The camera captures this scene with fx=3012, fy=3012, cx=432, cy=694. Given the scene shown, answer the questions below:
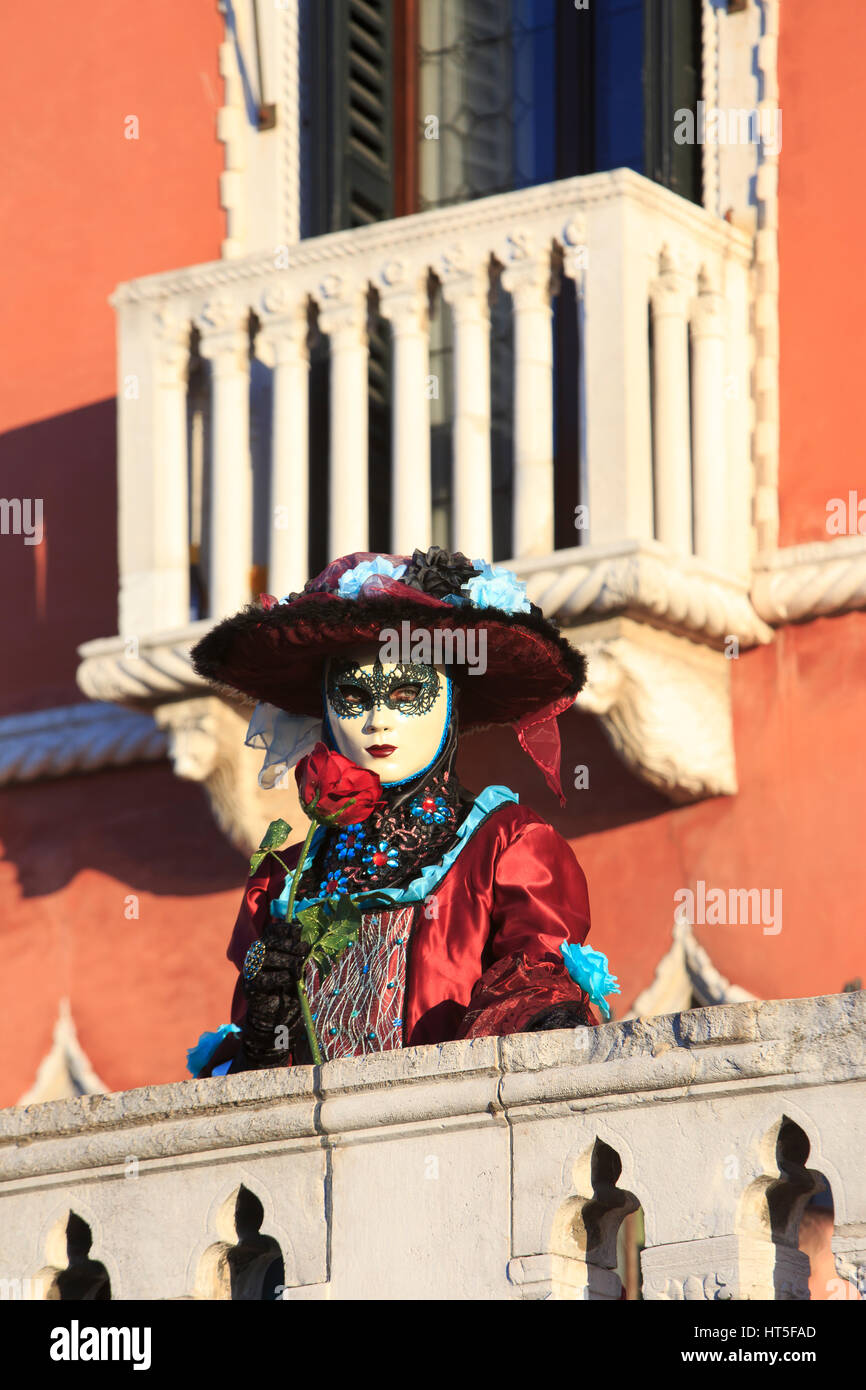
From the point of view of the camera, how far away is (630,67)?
25.1ft

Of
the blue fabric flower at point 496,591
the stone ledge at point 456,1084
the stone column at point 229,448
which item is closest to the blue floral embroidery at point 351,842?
the blue fabric flower at point 496,591

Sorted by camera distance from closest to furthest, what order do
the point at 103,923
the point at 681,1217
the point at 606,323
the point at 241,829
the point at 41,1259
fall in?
the point at 681,1217 < the point at 41,1259 < the point at 606,323 < the point at 241,829 < the point at 103,923

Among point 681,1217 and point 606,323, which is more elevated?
point 606,323

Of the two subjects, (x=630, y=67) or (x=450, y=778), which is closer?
(x=450, y=778)

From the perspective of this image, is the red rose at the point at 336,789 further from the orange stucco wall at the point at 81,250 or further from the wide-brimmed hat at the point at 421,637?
the orange stucco wall at the point at 81,250

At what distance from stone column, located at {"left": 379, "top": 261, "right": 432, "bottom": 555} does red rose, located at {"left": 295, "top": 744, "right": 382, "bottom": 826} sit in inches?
65.3

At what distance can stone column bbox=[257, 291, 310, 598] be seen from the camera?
23.6 feet

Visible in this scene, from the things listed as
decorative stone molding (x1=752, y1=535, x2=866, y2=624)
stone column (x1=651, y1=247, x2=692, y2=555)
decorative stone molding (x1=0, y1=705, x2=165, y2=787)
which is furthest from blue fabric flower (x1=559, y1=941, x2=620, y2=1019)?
decorative stone molding (x1=0, y1=705, x2=165, y2=787)

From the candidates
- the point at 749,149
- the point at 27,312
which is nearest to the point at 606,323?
the point at 749,149

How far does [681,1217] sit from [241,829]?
332 cm

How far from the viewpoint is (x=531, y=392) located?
22.9 feet

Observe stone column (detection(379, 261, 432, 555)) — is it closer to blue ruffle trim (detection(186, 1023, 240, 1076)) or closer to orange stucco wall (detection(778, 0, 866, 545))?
orange stucco wall (detection(778, 0, 866, 545))

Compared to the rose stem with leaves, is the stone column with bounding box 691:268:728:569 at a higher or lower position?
higher
